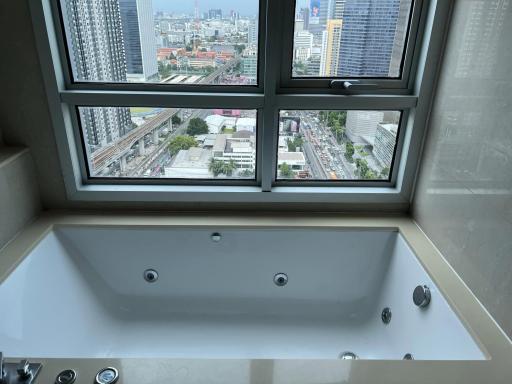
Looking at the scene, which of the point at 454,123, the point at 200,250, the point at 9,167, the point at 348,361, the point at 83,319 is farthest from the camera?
the point at 200,250

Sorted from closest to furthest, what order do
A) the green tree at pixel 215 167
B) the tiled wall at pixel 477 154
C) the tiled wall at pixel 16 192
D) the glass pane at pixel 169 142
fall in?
1. the tiled wall at pixel 477 154
2. the tiled wall at pixel 16 192
3. the glass pane at pixel 169 142
4. the green tree at pixel 215 167

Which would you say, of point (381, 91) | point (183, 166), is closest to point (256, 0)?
point (381, 91)

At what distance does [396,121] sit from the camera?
1890 millimetres

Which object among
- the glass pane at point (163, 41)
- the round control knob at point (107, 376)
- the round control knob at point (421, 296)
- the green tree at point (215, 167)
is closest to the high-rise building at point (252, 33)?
the glass pane at point (163, 41)

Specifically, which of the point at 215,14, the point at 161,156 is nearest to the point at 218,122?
the point at 161,156

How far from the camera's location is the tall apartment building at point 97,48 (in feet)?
5.57

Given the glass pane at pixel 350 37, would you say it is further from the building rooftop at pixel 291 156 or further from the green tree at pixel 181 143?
the green tree at pixel 181 143

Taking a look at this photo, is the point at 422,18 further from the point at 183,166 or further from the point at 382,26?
the point at 183,166

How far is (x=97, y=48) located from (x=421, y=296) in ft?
5.93

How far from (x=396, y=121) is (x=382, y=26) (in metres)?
0.45

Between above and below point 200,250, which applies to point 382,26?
above

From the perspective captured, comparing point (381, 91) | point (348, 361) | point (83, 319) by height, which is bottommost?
point (83, 319)

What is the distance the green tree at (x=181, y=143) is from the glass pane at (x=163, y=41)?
0.28 meters

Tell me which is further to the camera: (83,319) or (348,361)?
(83,319)
